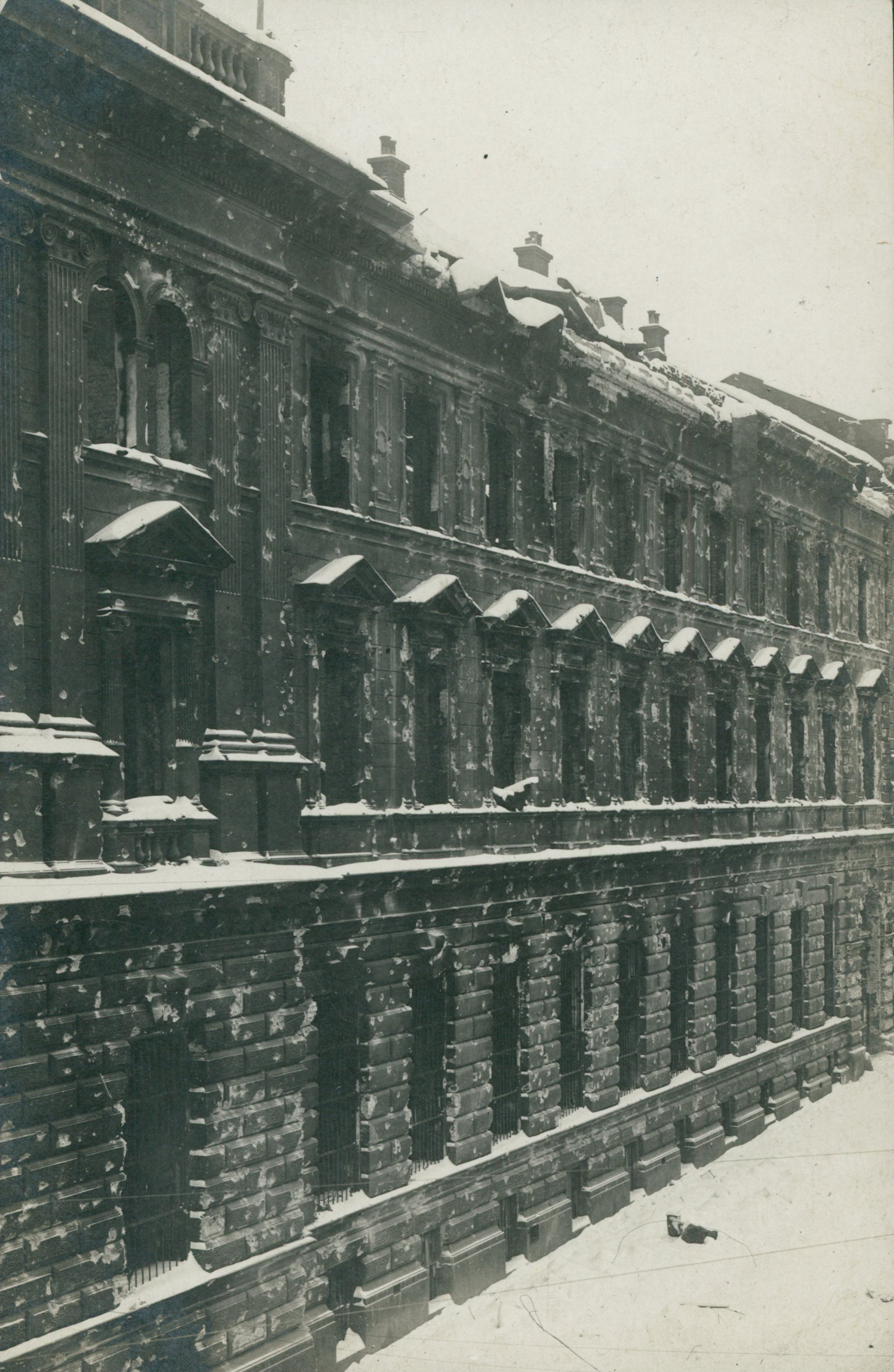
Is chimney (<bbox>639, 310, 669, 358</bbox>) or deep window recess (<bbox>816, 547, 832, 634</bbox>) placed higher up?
chimney (<bbox>639, 310, 669, 358</bbox>)

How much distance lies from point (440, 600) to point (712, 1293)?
29.9 feet

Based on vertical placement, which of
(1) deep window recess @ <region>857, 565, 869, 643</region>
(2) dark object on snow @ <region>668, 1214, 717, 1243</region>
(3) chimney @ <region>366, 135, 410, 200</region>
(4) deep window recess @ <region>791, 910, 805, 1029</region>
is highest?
(3) chimney @ <region>366, 135, 410, 200</region>

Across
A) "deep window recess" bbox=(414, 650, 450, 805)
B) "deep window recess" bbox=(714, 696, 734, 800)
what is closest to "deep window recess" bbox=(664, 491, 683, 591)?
"deep window recess" bbox=(714, 696, 734, 800)

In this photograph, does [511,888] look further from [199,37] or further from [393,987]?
[199,37]

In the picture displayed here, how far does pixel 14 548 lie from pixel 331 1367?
29.8 feet

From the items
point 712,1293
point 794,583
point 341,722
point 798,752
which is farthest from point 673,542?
point 712,1293

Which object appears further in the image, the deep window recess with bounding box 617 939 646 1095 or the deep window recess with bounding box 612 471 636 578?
the deep window recess with bounding box 612 471 636 578

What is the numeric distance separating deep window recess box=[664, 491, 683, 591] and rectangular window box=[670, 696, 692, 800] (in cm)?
209

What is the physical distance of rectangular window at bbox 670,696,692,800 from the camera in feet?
75.0

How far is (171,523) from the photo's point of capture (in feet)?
39.6

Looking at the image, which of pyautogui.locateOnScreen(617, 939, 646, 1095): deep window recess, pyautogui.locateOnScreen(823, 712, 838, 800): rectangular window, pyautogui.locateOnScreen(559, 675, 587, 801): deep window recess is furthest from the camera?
pyautogui.locateOnScreen(823, 712, 838, 800): rectangular window

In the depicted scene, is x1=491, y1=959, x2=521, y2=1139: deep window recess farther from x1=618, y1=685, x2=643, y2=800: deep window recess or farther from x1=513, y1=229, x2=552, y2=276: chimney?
x1=513, y1=229, x2=552, y2=276: chimney

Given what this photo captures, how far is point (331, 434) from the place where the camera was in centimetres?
1509

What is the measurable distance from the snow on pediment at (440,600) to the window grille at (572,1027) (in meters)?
5.54
